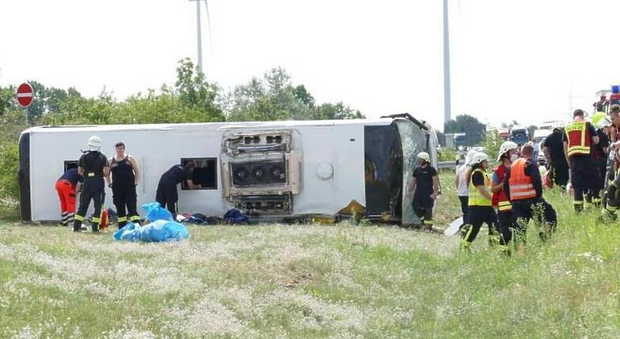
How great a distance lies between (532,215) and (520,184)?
425 millimetres

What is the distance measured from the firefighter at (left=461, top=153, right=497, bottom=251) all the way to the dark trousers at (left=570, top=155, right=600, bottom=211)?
1.45 m

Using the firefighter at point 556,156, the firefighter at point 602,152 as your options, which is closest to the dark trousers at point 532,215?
the firefighter at point 602,152

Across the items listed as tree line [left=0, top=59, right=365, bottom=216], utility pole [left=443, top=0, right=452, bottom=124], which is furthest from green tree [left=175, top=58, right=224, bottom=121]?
utility pole [left=443, top=0, right=452, bottom=124]

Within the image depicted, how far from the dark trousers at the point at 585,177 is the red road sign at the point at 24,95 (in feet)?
43.4

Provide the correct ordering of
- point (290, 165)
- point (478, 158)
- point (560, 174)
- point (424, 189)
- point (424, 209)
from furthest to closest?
point (290, 165), point (424, 209), point (424, 189), point (560, 174), point (478, 158)

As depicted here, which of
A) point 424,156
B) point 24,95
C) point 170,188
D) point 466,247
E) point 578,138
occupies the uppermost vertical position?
point 24,95

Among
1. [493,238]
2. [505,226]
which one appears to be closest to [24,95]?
[493,238]

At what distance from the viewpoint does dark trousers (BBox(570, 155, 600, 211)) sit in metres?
15.9

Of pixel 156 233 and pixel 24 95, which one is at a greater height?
pixel 24 95

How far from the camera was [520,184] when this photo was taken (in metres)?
14.1

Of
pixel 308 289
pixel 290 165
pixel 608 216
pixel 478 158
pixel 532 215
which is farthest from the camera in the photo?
pixel 290 165

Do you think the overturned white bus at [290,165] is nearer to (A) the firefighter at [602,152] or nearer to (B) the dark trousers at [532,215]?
(A) the firefighter at [602,152]

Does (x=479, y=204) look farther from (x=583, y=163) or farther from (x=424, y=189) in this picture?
(x=424, y=189)

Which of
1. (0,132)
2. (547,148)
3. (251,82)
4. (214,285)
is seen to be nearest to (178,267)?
(214,285)
